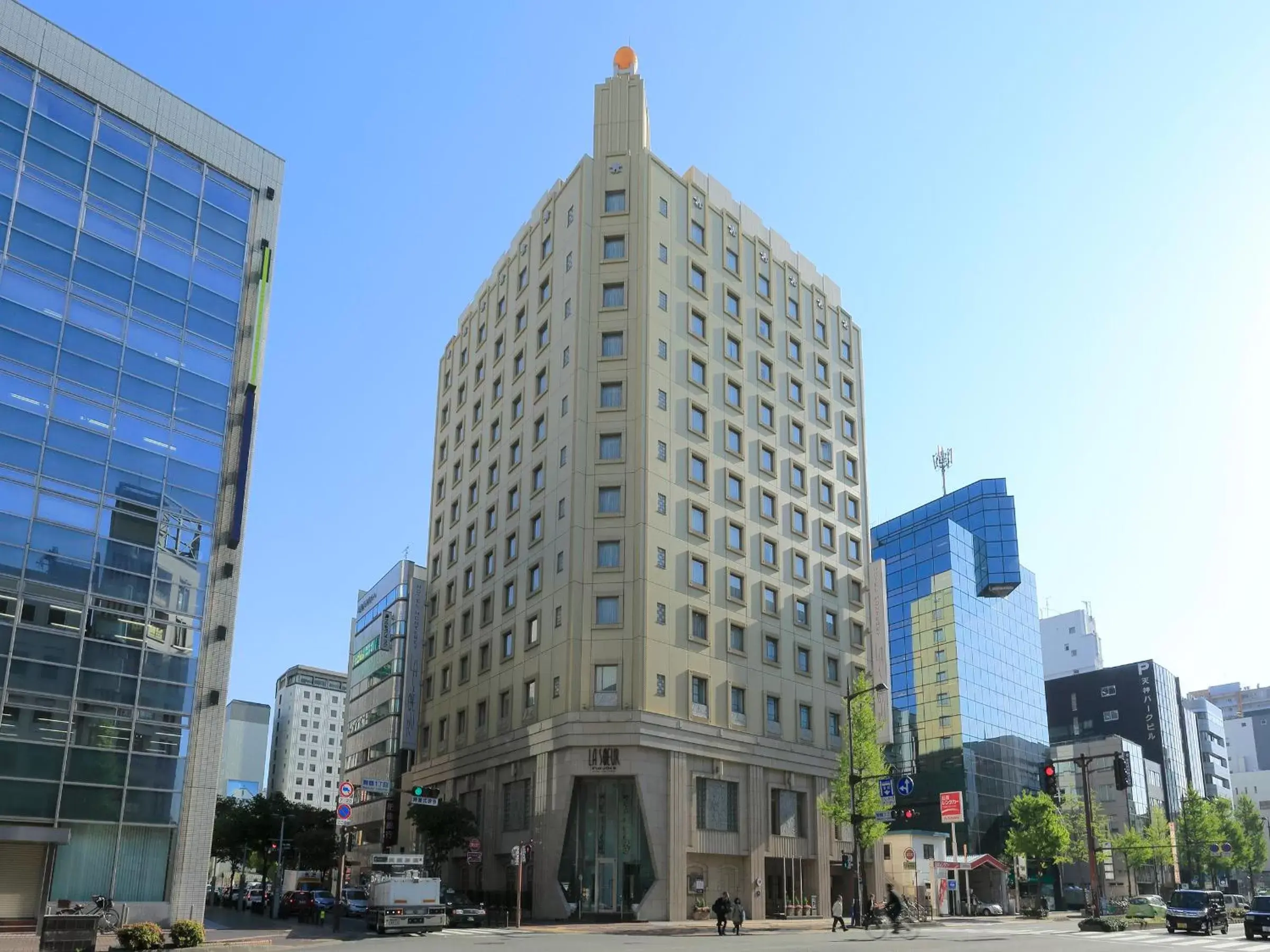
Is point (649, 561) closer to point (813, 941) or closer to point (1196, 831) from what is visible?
point (813, 941)

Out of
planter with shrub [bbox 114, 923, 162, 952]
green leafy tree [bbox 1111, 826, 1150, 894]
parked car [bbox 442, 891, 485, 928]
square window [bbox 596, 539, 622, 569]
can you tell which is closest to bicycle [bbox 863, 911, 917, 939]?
parked car [bbox 442, 891, 485, 928]

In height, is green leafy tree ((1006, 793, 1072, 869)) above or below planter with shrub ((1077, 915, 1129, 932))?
above

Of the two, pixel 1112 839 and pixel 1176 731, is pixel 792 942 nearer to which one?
pixel 1112 839

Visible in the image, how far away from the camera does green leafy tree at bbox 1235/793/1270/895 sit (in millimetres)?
113750

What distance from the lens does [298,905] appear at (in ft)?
174

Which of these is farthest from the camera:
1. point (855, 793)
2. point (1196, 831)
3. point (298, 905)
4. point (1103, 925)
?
point (1196, 831)

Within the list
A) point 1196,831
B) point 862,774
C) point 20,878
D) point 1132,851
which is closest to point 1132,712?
point 1196,831

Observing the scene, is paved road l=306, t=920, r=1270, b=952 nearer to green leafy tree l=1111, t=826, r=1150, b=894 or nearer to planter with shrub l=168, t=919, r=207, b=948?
planter with shrub l=168, t=919, r=207, b=948

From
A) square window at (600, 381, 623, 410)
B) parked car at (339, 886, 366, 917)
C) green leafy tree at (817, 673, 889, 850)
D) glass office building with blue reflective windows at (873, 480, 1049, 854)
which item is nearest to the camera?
green leafy tree at (817, 673, 889, 850)

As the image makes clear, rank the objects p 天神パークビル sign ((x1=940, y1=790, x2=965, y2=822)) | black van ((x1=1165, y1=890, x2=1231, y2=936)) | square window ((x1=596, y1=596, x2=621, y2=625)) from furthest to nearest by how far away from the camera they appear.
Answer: p 天神パークビル sign ((x1=940, y1=790, x2=965, y2=822)) → square window ((x1=596, y1=596, x2=621, y2=625)) → black van ((x1=1165, y1=890, x2=1231, y2=936))

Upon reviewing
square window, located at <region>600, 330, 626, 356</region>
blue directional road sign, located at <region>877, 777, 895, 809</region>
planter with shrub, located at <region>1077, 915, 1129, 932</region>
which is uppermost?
square window, located at <region>600, 330, 626, 356</region>

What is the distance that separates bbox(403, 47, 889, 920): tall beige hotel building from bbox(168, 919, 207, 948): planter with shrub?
73.0 ft

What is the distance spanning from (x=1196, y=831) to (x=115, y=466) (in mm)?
112223

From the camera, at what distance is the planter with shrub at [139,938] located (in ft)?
95.2
